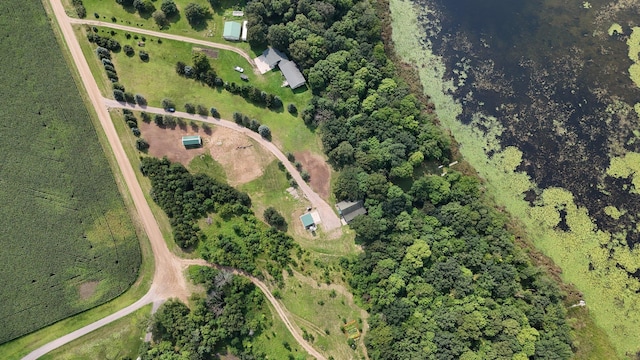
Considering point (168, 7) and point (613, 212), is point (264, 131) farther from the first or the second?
point (613, 212)

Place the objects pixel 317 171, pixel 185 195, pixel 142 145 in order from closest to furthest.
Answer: pixel 185 195
pixel 142 145
pixel 317 171

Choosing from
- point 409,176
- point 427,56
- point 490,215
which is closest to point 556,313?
point 490,215

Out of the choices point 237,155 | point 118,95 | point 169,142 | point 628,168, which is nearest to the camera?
point 118,95

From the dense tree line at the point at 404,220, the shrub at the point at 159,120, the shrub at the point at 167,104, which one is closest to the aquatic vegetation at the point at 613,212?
the dense tree line at the point at 404,220

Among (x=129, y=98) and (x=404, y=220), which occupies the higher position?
(x=129, y=98)

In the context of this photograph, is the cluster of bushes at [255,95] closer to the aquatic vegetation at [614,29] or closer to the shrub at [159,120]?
the shrub at [159,120]

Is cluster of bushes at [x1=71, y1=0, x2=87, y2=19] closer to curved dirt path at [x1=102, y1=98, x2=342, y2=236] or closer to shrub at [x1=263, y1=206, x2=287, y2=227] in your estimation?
curved dirt path at [x1=102, y1=98, x2=342, y2=236]

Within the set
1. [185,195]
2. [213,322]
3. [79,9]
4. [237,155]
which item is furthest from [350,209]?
[79,9]

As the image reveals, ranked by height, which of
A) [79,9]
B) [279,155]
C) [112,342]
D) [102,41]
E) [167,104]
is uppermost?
[79,9]

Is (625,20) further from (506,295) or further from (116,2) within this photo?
(116,2)

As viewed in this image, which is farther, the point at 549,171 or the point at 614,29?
the point at 614,29
